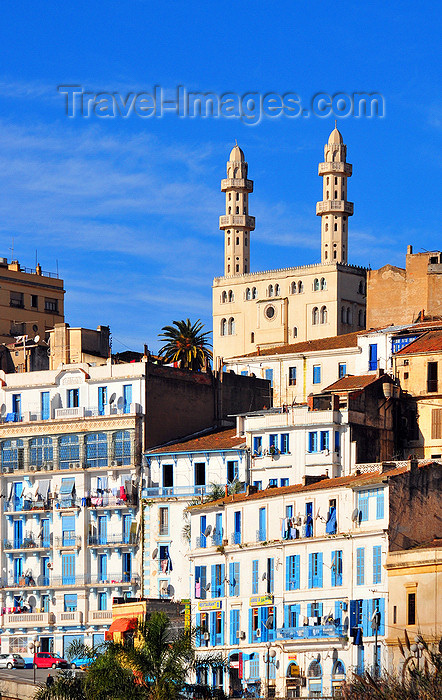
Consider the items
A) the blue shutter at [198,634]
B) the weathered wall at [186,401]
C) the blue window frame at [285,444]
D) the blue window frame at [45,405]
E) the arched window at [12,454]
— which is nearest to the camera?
the blue shutter at [198,634]

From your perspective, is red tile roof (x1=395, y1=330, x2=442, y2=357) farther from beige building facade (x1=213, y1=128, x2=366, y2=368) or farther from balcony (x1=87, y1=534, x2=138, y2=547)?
beige building facade (x1=213, y1=128, x2=366, y2=368)

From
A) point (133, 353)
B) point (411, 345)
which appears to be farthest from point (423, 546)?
point (133, 353)

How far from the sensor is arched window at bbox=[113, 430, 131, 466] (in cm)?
10294

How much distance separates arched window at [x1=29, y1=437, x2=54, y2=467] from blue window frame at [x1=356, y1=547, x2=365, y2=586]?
96.3 ft

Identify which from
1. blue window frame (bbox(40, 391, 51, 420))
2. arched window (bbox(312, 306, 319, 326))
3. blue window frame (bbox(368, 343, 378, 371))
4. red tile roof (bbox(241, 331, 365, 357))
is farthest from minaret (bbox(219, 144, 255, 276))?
blue window frame (bbox(40, 391, 51, 420))

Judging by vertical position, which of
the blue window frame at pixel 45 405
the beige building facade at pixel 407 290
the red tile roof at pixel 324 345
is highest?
the beige building facade at pixel 407 290

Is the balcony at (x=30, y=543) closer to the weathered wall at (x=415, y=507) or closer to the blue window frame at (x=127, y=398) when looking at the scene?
the blue window frame at (x=127, y=398)

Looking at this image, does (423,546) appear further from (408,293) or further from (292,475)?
(408,293)

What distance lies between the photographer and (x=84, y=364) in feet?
350

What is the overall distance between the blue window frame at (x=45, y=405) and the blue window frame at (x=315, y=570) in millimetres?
27291

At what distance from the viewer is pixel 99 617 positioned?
100 m

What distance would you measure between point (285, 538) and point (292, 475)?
8.84 metres

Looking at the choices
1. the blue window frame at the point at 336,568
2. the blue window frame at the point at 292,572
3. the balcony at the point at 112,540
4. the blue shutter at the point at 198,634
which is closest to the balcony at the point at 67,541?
the balcony at the point at 112,540

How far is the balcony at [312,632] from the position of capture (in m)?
80.5
